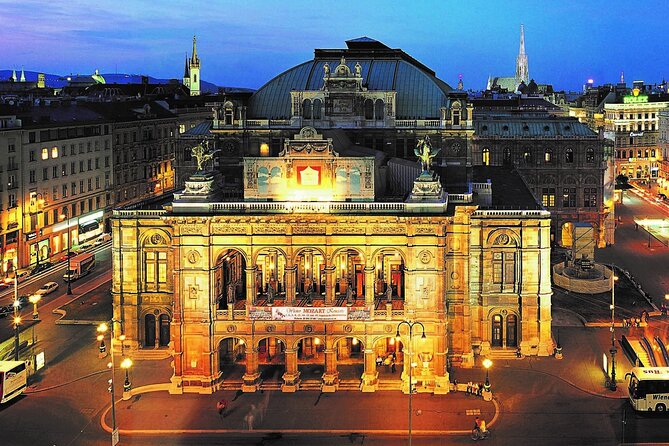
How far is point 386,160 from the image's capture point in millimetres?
92750

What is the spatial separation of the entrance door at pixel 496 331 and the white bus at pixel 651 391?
1758 centimetres

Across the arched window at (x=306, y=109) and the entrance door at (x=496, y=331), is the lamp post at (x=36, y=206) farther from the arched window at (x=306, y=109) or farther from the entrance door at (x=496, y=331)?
the entrance door at (x=496, y=331)

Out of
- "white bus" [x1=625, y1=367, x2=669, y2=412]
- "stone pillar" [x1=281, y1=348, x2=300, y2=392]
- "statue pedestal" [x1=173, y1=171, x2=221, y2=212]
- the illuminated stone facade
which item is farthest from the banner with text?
"white bus" [x1=625, y1=367, x2=669, y2=412]

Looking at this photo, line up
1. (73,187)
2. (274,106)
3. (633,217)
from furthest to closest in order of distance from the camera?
(633,217) < (73,187) < (274,106)

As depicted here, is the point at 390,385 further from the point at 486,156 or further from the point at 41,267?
the point at 486,156

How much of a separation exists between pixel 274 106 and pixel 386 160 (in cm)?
2000

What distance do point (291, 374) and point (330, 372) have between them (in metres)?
3.41

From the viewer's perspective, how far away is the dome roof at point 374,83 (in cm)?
10194

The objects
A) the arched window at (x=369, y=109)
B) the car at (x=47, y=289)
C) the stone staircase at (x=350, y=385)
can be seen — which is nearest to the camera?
the stone staircase at (x=350, y=385)

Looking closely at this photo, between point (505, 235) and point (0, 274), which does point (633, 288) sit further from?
point (0, 274)

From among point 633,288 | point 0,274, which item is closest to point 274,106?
point 0,274

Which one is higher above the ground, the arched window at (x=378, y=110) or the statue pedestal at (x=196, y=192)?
the arched window at (x=378, y=110)

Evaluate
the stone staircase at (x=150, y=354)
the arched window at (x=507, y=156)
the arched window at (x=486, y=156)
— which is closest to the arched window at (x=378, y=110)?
the stone staircase at (x=150, y=354)

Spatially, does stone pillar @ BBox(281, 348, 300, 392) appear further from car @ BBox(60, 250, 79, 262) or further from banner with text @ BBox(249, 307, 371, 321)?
car @ BBox(60, 250, 79, 262)
